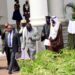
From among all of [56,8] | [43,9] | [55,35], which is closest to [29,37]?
[55,35]

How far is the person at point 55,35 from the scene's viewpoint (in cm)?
1480

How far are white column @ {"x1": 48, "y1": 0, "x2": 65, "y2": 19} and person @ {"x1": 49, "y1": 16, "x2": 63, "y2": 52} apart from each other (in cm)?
402

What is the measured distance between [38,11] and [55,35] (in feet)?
10.5

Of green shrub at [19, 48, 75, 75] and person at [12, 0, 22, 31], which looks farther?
person at [12, 0, 22, 31]

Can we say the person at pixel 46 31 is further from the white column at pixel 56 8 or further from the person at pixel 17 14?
the person at pixel 17 14

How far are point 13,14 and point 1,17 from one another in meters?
1.58

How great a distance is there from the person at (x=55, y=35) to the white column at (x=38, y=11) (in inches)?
115

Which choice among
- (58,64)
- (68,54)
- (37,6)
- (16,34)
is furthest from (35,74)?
(37,6)

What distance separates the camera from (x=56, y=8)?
19.0m

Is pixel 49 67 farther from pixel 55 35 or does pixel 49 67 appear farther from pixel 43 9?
pixel 43 9

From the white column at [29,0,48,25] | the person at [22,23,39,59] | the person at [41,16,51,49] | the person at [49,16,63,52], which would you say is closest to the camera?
the person at [49,16,63,52]

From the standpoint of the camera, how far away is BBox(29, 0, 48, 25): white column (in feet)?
58.7

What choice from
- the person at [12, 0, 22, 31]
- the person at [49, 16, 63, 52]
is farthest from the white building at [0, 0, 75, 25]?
the person at [12, 0, 22, 31]

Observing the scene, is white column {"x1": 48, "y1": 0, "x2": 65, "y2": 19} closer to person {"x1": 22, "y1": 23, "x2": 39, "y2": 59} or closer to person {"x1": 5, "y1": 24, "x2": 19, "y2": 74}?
person {"x1": 22, "y1": 23, "x2": 39, "y2": 59}
